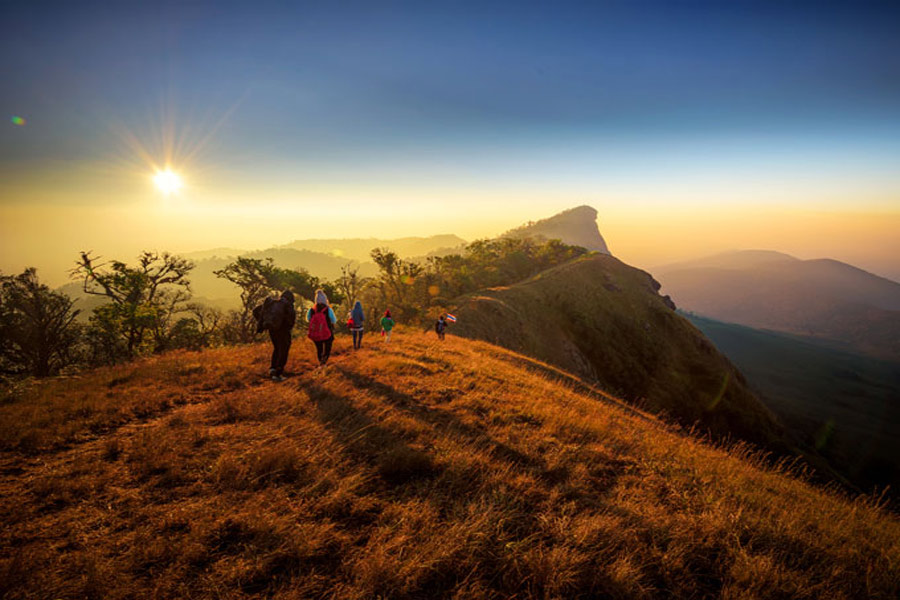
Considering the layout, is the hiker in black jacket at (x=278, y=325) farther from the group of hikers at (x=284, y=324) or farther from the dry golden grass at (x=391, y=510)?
the dry golden grass at (x=391, y=510)

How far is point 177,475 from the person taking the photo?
4.16m

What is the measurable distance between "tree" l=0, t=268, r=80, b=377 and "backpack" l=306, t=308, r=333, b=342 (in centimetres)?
2483

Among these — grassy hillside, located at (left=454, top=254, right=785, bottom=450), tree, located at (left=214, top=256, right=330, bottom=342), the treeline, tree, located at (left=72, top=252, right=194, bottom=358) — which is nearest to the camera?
the treeline

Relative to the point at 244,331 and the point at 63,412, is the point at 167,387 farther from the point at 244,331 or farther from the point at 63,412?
the point at 244,331

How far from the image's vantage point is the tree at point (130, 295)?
937 inches

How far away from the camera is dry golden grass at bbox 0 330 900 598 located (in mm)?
2809

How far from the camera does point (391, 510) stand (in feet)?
11.7

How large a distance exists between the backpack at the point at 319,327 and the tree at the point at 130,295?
2092 cm

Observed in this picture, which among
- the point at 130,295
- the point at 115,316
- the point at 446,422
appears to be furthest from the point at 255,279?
the point at 446,422

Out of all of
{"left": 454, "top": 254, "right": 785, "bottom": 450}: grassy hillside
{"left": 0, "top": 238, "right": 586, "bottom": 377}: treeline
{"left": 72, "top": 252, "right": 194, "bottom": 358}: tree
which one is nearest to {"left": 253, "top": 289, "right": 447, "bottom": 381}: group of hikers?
{"left": 0, "top": 238, "right": 586, "bottom": 377}: treeline

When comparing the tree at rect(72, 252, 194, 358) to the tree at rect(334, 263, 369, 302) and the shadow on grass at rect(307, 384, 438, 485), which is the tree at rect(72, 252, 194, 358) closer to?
the tree at rect(334, 263, 369, 302)

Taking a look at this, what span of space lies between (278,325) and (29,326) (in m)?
29.3

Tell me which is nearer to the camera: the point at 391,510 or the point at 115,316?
the point at 391,510

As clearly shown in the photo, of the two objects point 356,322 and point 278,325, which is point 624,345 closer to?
point 356,322
